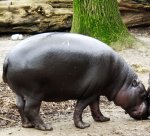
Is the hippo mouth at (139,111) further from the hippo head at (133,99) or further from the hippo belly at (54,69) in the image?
the hippo belly at (54,69)

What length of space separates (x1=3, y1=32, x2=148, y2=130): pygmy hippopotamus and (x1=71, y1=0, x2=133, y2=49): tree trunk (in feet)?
16.4

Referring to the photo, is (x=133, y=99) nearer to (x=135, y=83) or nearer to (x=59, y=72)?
(x=135, y=83)

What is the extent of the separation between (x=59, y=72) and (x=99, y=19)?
5.46 metres

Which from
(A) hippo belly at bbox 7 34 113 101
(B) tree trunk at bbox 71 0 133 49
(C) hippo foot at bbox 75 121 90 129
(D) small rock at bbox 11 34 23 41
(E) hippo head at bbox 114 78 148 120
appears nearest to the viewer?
(A) hippo belly at bbox 7 34 113 101

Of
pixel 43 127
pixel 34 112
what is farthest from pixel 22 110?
pixel 43 127

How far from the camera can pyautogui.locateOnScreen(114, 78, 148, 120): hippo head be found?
4.74 m

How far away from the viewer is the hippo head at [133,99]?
474cm

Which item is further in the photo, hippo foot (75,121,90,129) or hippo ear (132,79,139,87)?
hippo ear (132,79,139,87)

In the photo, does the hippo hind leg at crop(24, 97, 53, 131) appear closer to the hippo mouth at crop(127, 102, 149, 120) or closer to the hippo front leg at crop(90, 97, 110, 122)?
the hippo front leg at crop(90, 97, 110, 122)

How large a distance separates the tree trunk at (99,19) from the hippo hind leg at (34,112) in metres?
5.22

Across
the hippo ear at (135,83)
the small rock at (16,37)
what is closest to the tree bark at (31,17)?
the small rock at (16,37)

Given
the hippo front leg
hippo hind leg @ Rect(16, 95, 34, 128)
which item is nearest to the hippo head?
the hippo front leg

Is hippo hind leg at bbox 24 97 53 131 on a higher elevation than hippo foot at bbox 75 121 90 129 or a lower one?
higher

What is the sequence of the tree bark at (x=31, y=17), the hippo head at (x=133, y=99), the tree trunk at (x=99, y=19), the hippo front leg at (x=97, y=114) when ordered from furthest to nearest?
the tree bark at (x=31, y=17), the tree trunk at (x=99, y=19), the hippo front leg at (x=97, y=114), the hippo head at (x=133, y=99)
